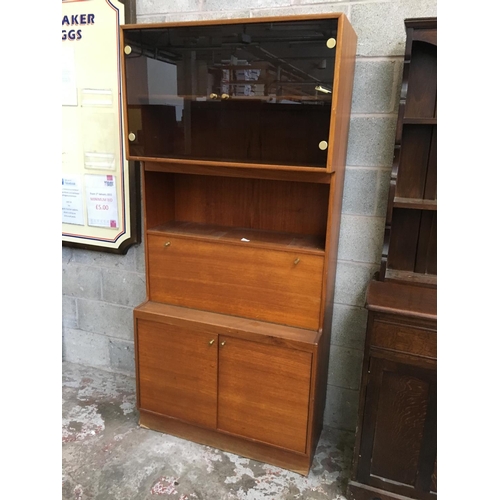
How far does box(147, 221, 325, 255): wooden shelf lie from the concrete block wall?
0.21 meters

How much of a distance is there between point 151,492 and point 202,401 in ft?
1.28

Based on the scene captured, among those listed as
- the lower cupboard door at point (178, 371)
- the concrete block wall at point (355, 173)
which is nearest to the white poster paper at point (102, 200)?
the concrete block wall at point (355, 173)

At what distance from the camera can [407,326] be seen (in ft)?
4.56

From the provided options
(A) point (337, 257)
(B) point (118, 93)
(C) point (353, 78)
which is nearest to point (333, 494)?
(A) point (337, 257)

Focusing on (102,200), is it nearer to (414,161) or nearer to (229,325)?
(229,325)

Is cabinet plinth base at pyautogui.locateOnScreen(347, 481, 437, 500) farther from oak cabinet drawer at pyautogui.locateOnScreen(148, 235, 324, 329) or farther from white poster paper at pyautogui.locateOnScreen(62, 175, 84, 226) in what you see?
white poster paper at pyautogui.locateOnScreen(62, 175, 84, 226)

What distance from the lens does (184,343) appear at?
1.81m

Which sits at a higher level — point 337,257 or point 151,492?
point 337,257

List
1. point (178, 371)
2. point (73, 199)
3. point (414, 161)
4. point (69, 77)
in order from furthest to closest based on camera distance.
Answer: point (73, 199)
point (69, 77)
point (178, 371)
point (414, 161)

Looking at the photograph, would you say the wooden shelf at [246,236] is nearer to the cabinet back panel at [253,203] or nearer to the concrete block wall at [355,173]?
the cabinet back panel at [253,203]

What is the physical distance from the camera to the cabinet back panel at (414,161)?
5.10 ft

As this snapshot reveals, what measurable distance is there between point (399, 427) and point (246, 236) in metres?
0.92

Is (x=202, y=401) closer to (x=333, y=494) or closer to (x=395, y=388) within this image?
(x=333, y=494)

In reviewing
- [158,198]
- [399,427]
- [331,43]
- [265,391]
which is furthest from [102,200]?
[399,427]
